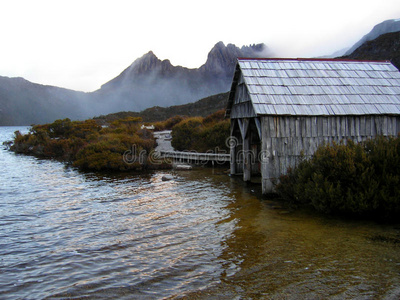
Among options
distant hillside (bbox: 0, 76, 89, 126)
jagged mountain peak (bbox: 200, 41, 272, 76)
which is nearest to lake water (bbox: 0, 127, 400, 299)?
jagged mountain peak (bbox: 200, 41, 272, 76)

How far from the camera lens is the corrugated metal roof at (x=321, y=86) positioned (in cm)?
1255

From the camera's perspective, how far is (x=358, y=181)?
9.48 meters

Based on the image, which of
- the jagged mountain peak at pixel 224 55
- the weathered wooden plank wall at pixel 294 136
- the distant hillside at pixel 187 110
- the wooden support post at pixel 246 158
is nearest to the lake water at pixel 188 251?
the weathered wooden plank wall at pixel 294 136

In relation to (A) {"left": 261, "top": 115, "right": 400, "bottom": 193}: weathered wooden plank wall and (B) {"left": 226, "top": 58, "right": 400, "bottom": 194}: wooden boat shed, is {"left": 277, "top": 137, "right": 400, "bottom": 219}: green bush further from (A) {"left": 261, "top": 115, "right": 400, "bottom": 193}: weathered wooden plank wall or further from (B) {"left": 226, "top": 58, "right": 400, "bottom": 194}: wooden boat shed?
(B) {"left": 226, "top": 58, "right": 400, "bottom": 194}: wooden boat shed

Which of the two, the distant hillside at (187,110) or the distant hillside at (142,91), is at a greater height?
the distant hillside at (142,91)

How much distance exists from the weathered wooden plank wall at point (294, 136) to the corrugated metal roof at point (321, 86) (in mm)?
366

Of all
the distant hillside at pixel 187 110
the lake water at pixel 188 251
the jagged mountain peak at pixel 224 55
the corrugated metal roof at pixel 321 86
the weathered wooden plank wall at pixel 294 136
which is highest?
the jagged mountain peak at pixel 224 55

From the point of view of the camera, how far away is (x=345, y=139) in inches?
500

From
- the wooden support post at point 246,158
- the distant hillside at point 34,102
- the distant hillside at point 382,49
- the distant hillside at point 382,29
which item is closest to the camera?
the wooden support post at point 246,158

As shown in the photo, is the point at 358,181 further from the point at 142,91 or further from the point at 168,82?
the point at 142,91

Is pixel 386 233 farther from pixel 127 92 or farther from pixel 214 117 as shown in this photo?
pixel 127 92

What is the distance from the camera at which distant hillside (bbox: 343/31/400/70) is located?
158 ft

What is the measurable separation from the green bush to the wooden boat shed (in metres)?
1.89

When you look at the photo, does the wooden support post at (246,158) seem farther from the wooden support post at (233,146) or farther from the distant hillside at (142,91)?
the distant hillside at (142,91)
